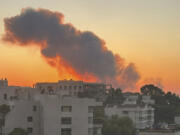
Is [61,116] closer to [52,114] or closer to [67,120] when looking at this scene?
[67,120]

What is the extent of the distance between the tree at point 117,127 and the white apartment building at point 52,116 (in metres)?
10.7

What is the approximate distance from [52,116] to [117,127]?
18.6 metres

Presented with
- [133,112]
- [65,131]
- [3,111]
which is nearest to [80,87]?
[133,112]

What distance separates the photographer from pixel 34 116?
62.4 metres

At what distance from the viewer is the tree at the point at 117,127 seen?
7250 centimetres

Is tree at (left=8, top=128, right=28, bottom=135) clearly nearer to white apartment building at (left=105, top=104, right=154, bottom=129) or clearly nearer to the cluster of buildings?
the cluster of buildings

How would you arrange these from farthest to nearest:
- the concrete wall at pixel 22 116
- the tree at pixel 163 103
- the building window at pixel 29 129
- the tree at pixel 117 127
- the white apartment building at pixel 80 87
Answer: the white apartment building at pixel 80 87, the tree at pixel 163 103, the tree at pixel 117 127, the building window at pixel 29 129, the concrete wall at pixel 22 116

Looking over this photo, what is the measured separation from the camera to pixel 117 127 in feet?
239

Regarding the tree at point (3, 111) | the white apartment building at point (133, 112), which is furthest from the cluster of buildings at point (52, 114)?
the white apartment building at point (133, 112)

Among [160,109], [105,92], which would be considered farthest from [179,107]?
[105,92]

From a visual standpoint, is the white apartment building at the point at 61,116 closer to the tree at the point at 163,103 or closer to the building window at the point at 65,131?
the building window at the point at 65,131

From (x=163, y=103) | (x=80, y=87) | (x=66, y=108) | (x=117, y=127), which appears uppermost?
(x=80, y=87)

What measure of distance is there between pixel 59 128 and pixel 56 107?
289 cm

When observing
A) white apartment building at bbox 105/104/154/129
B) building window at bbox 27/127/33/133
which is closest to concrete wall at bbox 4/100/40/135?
building window at bbox 27/127/33/133
